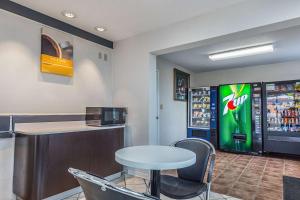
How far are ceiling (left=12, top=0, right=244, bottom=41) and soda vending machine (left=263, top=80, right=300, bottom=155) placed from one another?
3.31 m

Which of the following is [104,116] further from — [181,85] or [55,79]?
[181,85]

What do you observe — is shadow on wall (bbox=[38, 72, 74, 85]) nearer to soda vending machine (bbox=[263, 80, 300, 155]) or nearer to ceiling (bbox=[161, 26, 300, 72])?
ceiling (bbox=[161, 26, 300, 72])

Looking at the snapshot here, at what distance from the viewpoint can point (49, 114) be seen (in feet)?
9.08

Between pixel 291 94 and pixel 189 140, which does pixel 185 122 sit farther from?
pixel 189 140

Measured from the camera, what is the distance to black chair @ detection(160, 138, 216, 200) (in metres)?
1.66

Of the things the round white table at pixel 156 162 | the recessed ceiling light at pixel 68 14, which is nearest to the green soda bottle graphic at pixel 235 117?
the round white table at pixel 156 162

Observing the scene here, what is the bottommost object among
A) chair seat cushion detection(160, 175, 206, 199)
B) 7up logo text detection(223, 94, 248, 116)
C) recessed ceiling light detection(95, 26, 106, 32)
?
chair seat cushion detection(160, 175, 206, 199)

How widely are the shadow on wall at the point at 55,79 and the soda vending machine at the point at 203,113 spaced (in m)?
3.80

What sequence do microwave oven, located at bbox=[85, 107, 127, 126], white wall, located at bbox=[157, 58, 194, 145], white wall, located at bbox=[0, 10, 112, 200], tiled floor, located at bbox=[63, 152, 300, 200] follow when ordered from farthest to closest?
white wall, located at bbox=[157, 58, 194, 145] < microwave oven, located at bbox=[85, 107, 127, 126] < tiled floor, located at bbox=[63, 152, 300, 200] < white wall, located at bbox=[0, 10, 112, 200]

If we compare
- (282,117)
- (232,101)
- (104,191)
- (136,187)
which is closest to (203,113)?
(232,101)

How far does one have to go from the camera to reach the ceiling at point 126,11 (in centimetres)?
246

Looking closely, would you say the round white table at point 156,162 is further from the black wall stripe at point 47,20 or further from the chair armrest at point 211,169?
the black wall stripe at point 47,20

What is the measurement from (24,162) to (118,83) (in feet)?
6.63

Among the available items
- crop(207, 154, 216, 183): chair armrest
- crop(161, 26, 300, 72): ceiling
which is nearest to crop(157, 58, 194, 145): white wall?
crop(161, 26, 300, 72): ceiling
